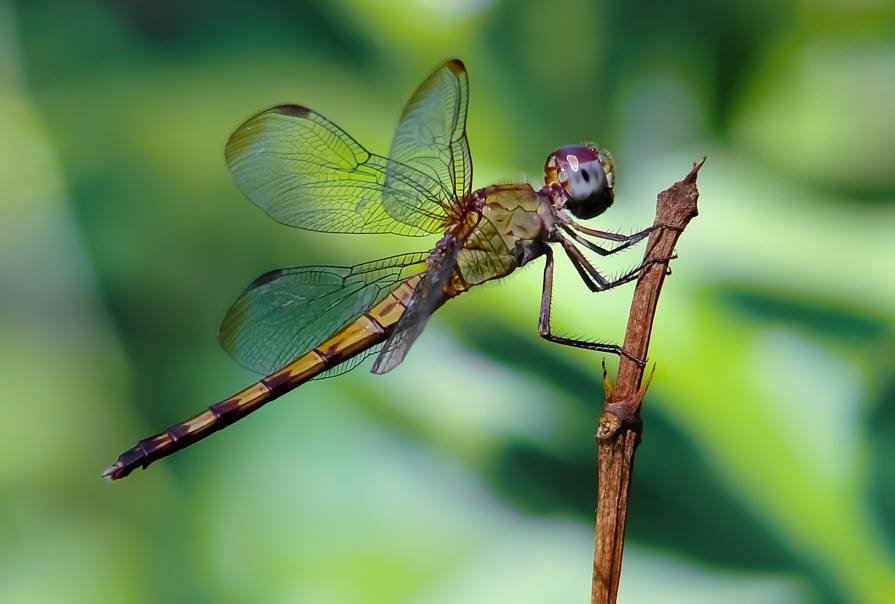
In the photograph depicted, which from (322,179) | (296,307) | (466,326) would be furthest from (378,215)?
(466,326)

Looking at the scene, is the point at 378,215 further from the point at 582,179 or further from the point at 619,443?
the point at 619,443

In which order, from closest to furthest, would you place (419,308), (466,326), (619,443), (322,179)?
(619,443), (419,308), (322,179), (466,326)

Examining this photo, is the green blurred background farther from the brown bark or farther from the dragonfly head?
the brown bark

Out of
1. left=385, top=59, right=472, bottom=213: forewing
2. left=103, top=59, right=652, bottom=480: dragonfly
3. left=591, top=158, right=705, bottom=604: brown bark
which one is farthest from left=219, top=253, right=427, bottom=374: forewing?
left=591, top=158, right=705, bottom=604: brown bark

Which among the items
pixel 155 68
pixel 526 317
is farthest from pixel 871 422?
pixel 155 68

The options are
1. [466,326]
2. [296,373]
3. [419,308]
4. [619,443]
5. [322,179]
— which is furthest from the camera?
[466,326]

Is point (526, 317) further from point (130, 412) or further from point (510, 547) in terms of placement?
point (130, 412)

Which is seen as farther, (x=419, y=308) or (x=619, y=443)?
(x=419, y=308)

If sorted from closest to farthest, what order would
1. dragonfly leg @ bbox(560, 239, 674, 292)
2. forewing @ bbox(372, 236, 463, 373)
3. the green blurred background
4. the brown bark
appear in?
the brown bark, forewing @ bbox(372, 236, 463, 373), dragonfly leg @ bbox(560, 239, 674, 292), the green blurred background
